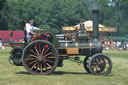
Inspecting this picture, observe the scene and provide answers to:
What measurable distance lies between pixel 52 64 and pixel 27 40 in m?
1.27

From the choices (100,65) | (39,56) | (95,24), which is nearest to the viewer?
(39,56)

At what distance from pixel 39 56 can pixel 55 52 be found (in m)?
0.57

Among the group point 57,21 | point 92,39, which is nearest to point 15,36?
point 57,21

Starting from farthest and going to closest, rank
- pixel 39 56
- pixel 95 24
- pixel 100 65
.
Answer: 1. pixel 95 24
2. pixel 100 65
3. pixel 39 56

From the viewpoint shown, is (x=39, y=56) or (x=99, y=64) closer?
(x=39, y=56)

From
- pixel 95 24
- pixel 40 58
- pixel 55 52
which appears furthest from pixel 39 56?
pixel 95 24

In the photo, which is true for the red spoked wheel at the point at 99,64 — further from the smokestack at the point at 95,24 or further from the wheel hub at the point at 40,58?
the wheel hub at the point at 40,58

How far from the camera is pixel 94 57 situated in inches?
424

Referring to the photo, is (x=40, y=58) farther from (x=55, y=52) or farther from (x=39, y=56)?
(x=55, y=52)

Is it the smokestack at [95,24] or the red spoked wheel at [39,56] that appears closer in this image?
the red spoked wheel at [39,56]

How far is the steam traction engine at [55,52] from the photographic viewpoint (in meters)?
10.3

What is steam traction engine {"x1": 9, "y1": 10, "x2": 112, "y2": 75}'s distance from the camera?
1030cm

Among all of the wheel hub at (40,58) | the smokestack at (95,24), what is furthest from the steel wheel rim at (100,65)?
the wheel hub at (40,58)

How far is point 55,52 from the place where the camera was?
1034 centimetres
